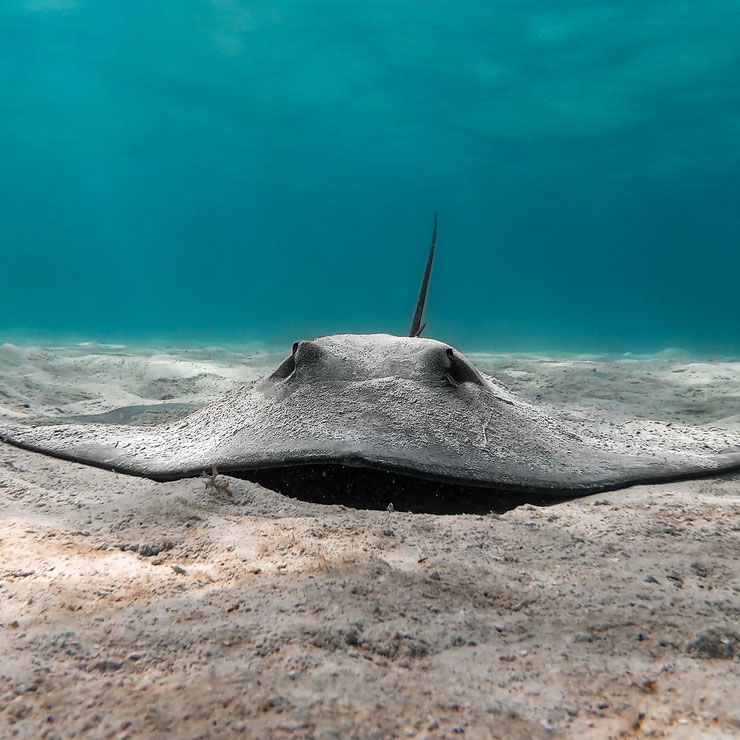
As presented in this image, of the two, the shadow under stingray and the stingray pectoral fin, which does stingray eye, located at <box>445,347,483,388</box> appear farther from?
the stingray pectoral fin

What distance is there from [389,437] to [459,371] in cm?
89

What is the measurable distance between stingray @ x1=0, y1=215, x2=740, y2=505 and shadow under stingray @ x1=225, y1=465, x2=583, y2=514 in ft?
0.15

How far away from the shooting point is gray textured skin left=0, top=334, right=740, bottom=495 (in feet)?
7.03

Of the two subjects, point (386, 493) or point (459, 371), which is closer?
point (386, 493)

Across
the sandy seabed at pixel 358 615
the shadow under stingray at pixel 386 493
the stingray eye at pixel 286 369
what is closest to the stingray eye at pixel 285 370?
the stingray eye at pixel 286 369

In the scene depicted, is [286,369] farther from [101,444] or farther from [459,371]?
[101,444]

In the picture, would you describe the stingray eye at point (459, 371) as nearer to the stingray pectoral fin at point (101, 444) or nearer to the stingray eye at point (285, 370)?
the stingray eye at point (285, 370)

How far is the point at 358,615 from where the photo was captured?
143 cm

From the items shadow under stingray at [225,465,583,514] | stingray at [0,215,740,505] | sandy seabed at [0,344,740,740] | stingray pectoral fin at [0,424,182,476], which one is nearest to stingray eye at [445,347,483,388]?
stingray at [0,215,740,505]

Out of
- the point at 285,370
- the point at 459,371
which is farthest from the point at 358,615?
the point at 285,370

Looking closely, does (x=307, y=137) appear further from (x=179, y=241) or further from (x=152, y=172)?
(x=179, y=241)

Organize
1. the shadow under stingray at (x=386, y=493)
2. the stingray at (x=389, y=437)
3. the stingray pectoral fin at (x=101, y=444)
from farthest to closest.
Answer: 1. the stingray pectoral fin at (x=101, y=444)
2. the shadow under stingray at (x=386, y=493)
3. the stingray at (x=389, y=437)

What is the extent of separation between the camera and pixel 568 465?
2.44 m

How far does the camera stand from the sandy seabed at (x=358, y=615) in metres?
1.06
